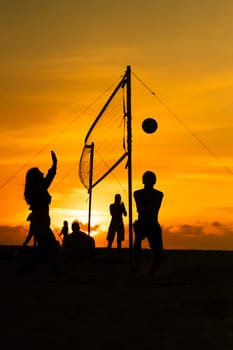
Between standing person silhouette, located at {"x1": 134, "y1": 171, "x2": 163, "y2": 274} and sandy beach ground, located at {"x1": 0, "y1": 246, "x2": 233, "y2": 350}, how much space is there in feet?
5.05

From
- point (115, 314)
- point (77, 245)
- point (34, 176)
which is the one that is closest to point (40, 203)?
point (34, 176)

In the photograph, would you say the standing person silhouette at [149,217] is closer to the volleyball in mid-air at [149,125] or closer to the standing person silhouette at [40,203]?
the volleyball in mid-air at [149,125]

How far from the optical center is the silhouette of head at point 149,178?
13.4 m

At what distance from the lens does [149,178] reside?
527 inches

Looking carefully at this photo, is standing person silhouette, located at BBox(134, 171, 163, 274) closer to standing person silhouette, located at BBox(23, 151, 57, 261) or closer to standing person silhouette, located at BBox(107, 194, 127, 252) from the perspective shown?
standing person silhouette, located at BBox(23, 151, 57, 261)

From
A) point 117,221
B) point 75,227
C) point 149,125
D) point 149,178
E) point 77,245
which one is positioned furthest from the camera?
point 117,221

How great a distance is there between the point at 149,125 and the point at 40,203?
2744 mm

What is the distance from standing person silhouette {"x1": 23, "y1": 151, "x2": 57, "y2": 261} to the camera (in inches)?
500

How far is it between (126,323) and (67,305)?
1499mm

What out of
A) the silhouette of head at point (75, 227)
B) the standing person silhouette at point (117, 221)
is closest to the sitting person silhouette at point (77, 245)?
the silhouette of head at point (75, 227)

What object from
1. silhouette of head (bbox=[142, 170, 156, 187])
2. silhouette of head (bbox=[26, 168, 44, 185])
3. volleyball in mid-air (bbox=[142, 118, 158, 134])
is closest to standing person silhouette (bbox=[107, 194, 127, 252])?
volleyball in mid-air (bbox=[142, 118, 158, 134])

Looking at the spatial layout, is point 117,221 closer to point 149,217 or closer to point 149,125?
point 149,125

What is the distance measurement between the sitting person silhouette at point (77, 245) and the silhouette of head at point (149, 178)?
19.9 feet

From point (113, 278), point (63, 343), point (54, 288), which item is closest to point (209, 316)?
point (63, 343)
